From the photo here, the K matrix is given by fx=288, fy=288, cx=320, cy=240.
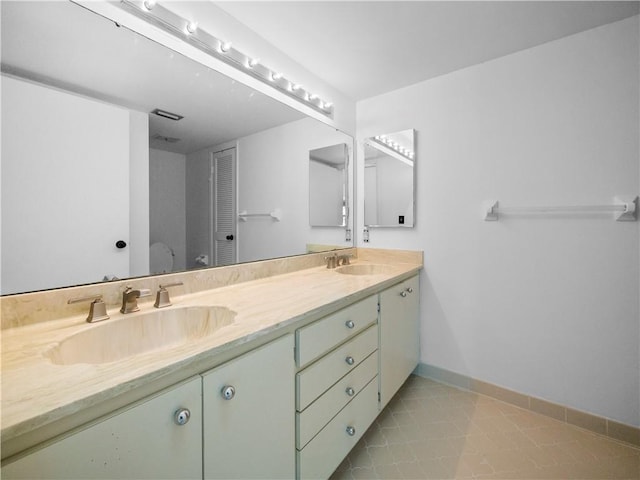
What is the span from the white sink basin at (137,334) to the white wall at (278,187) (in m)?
0.55

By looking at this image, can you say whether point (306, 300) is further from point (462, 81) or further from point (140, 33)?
point (462, 81)

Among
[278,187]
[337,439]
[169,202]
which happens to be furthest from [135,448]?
[278,187]

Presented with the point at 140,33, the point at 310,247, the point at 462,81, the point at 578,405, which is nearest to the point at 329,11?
the point at 140,33

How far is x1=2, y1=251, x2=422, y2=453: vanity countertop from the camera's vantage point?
1.67 feet

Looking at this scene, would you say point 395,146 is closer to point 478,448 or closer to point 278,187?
point 278,187

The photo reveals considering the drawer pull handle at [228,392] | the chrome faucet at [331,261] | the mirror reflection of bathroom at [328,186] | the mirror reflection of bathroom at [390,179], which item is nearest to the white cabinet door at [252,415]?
the drawer pull handle at [228,392]

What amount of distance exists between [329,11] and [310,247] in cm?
139

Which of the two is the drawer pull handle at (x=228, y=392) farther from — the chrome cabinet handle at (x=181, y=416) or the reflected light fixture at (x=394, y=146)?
the reflected light fixture at (x=394, y=146)

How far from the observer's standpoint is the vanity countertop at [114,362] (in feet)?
1.67

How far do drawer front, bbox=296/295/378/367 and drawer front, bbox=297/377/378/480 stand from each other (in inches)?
12.6

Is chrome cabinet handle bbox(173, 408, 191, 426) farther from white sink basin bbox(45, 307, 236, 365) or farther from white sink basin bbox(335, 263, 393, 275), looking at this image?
white sink basin bbox(335, 263, 393, 275)

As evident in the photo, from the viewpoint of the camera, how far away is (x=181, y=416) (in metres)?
0.69

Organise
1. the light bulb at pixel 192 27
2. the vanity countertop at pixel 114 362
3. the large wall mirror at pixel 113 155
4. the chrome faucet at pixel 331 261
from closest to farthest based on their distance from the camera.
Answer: the vanity countertop at pixel 114 362 → the large wall mirror at pixel 113 155 → the light bulb at pixel 192 27 → the chrome faucet at pixel 331 261

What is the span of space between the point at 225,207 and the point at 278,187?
0.42 m
